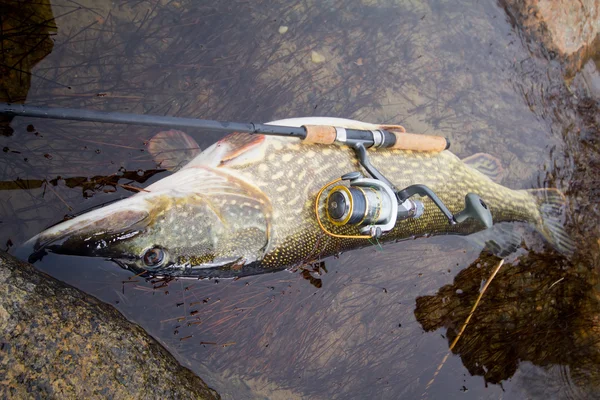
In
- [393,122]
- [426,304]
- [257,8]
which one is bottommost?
[426,304]

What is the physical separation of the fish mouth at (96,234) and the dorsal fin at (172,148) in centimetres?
72

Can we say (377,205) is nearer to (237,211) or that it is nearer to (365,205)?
(365,205)

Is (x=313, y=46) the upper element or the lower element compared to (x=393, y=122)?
upper

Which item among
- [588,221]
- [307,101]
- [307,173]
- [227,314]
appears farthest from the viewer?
[588,221]

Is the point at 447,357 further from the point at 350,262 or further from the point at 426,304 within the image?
the point at 350,262

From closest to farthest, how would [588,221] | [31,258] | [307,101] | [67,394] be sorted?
[67,394]
[31,258]
[307,101]
[588,221]

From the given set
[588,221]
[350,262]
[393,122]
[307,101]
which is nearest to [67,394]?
[350,262]

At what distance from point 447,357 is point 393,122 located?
2.15 metres

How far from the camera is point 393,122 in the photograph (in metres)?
3.59

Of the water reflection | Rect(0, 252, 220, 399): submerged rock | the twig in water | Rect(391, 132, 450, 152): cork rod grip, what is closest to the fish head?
Rect(0, 252, 220, 399): submerged rock

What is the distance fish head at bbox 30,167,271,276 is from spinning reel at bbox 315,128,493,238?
0.48 metres

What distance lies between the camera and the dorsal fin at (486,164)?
363cm

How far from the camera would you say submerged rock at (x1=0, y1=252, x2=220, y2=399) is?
1909 mm

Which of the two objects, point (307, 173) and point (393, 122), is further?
point (393, 122)
